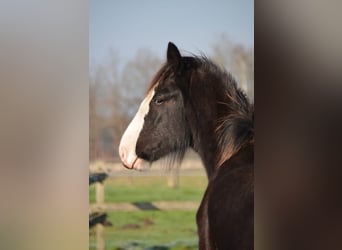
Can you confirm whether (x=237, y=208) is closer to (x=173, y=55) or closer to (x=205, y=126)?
(x=205, y=126)

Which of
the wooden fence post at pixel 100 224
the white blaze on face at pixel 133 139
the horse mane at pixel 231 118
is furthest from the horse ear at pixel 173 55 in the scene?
the wooden fence post at pixel 100 224

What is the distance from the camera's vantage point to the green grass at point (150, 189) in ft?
9.89

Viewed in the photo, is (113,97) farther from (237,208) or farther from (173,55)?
(237,208)

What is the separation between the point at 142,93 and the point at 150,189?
619mm

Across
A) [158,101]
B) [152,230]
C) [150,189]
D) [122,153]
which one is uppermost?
[158,101]

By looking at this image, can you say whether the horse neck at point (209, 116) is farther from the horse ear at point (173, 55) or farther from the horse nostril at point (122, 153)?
the horse nostril at point (122, 153)

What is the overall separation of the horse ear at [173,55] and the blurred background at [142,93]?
3 cm

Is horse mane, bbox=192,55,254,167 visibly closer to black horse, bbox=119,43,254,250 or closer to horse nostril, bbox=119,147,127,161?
black horse, bbox=119,43,254,250

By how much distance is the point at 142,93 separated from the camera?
304cm

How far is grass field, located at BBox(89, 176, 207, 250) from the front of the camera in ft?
9.91

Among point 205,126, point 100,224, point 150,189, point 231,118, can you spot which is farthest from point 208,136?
point 100,224

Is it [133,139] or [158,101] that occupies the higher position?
[158,101]
